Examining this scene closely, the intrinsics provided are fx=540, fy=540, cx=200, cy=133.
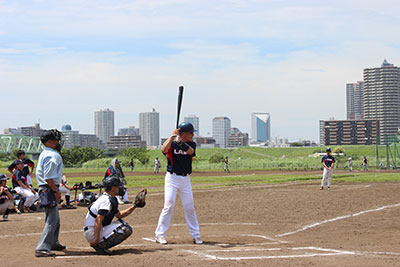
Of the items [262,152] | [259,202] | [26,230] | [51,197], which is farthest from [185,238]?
[262,152]

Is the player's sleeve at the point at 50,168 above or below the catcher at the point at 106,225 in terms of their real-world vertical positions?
above

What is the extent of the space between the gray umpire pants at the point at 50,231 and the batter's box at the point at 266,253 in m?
2.15

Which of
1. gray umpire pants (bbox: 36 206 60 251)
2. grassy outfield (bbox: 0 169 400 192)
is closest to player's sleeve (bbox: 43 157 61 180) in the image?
gray umpire pants (bbox: 36 206 60 251)

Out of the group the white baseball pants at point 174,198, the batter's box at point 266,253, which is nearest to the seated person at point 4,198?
the white baseball pants at point 174,198

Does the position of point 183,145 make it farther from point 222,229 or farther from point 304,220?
point 304,220

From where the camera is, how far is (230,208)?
54.3 ft

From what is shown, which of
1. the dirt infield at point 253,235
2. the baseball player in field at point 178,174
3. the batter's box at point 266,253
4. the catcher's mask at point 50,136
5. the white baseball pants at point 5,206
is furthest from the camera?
the white baseball pants at point 5,206

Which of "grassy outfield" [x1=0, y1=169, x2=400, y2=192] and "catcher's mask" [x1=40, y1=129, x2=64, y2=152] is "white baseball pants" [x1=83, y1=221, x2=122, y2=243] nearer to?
"catcher's mask" [x1=40, y1=129, x2=64, y2=152]

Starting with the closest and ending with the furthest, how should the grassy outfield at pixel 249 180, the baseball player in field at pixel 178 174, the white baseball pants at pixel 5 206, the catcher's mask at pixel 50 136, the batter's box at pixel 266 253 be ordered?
the batter's box at pixel 266 253 → the catcher's mask at pixel 50 136 → the baseball player in field at pixel 178 174 → the white baseball pants at pixel 5 206 → the grassy outfield at pixel 249 180

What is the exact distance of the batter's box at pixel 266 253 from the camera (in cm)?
796

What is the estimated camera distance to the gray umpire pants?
8305mm

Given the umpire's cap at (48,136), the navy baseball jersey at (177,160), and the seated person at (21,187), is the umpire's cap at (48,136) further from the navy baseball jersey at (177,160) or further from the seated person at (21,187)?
the seated person at (21,187)

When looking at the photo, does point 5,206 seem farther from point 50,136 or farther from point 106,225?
point 106,225

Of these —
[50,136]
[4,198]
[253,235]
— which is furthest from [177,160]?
[4,198]
